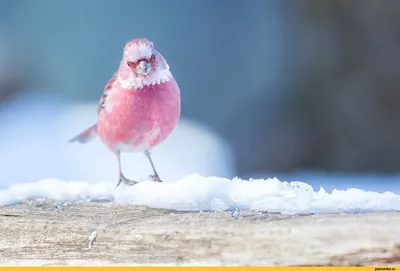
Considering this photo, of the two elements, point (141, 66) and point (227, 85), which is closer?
point (141, 66)

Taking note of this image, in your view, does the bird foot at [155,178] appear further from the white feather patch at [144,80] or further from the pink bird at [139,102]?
the white feather patch at [144,80]

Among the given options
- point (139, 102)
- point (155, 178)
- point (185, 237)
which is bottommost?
point (185, 237)

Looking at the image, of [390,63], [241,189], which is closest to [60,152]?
[241,189]

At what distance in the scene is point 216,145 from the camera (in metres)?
1.32

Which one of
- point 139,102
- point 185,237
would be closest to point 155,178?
point 139,102

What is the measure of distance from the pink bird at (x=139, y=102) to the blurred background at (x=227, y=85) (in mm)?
71

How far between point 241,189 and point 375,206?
0.22 m

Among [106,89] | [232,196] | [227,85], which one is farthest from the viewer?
[227,85]

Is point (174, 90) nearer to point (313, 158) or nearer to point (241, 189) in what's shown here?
point (241, 189)

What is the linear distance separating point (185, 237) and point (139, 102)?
297 mm

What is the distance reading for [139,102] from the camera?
1.12m

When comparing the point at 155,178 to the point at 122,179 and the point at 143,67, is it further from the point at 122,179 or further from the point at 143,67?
the point at 143,67

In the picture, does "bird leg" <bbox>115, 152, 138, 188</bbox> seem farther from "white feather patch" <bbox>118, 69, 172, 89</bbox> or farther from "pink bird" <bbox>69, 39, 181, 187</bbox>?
"white feather patch" <bbox>118, 69, 172, 89</bbox>

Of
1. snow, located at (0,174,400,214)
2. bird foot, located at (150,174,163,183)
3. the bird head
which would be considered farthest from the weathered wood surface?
the bird head
